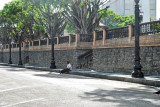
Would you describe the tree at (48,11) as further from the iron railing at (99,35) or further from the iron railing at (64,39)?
the iron railing at (99,35)

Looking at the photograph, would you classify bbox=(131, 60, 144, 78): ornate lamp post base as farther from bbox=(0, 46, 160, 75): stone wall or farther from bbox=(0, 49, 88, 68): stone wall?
bbox=(0, 49, 88, 68): stone wall

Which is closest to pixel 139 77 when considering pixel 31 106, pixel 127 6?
pixel 31 106

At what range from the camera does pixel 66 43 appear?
98.8 feet

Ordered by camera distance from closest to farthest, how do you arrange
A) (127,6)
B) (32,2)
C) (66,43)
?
(66,43), (32,2), (127,6)

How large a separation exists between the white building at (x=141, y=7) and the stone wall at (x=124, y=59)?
7417 centimetres

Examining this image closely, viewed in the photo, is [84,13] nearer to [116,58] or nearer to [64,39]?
[64,39]

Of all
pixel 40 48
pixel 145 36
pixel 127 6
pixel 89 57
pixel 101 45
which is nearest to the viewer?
pixel 145 36

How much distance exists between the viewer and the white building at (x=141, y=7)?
312ft

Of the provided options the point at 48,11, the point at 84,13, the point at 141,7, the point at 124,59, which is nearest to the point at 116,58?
the point at 124,59

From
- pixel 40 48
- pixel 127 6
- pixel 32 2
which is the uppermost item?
pixel 127 6

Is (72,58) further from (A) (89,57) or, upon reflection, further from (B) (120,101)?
(B) (120,101)

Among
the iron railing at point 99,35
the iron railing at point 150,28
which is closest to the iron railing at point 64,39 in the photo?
the iron railing at point 99,35

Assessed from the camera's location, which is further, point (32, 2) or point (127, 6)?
point (127, 6)

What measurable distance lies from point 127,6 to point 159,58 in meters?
88.6
